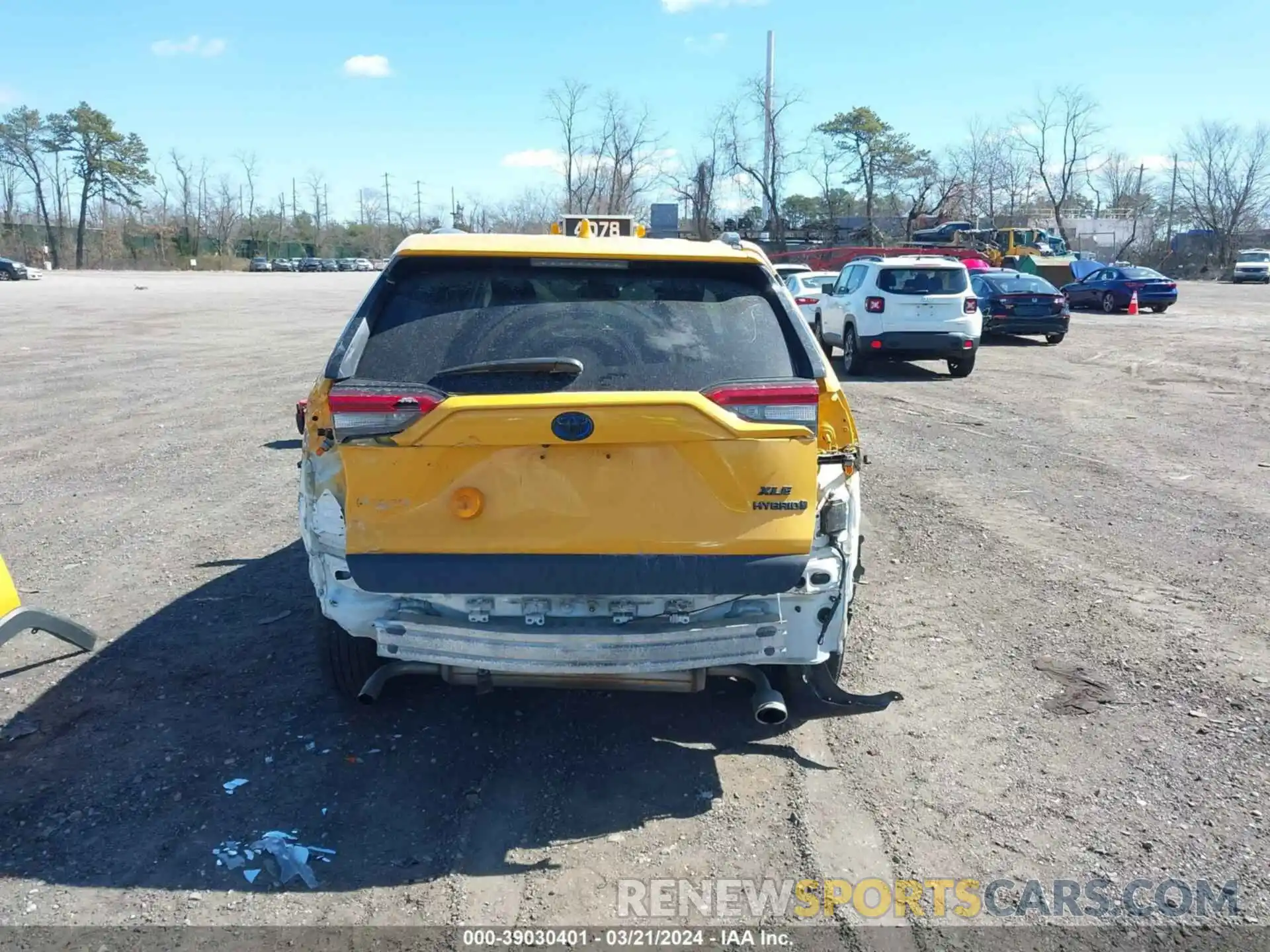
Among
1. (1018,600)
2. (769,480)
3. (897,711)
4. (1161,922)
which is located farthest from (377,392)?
(1018,600)

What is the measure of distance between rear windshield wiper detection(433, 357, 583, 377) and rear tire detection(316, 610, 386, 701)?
4.01 feet

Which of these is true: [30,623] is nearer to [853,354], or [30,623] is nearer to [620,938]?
[620,938]

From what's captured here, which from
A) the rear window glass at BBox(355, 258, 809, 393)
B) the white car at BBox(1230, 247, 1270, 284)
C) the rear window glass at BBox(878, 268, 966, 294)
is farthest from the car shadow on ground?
the white car at BBox(1230, 247, 1270, 284)

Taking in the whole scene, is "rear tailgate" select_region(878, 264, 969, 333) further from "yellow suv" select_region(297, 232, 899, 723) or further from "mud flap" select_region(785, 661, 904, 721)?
"yellow suv" select_region(297, 232, 899, 723)

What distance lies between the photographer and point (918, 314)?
15742 millimetres

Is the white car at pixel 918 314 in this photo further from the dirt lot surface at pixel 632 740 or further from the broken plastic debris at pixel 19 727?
the broken plastic debris at pixel 19 727

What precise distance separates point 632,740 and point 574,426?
147 centimetres

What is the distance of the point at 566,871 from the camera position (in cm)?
323

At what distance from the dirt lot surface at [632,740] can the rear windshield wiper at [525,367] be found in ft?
5.06

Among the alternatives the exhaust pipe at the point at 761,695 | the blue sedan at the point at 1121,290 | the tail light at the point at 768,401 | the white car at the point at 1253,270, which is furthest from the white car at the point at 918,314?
the white car at the point at 1253,270

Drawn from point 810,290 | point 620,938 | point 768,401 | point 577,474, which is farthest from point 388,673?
point 810,290

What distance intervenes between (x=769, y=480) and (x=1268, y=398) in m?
12.9

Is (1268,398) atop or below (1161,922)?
atop

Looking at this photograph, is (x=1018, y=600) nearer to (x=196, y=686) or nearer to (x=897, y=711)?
(x=897, y=711)
